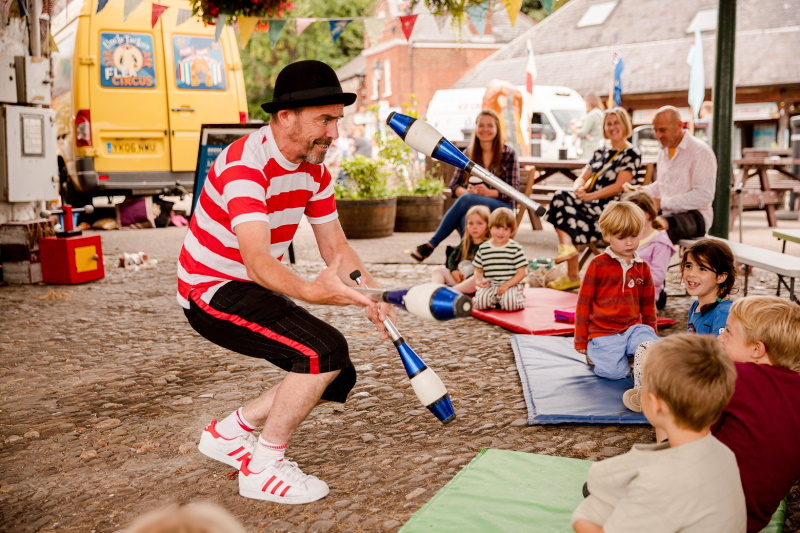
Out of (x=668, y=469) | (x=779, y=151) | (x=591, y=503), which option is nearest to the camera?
(x=668, y=469)

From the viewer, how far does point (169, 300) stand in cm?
706

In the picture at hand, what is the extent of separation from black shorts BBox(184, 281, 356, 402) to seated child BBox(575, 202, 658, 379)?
182 centimetres

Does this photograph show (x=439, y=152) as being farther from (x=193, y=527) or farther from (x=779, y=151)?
(x=779, y=151)

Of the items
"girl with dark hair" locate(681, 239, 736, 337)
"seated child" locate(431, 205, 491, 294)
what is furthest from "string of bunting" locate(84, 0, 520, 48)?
"girl with dark hair" locate(681, 239, 736, 337)

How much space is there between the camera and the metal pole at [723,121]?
7543 millimetres

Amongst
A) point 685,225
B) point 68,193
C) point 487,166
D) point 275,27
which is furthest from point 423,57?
point 685,225

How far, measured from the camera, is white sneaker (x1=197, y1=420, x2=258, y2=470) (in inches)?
128

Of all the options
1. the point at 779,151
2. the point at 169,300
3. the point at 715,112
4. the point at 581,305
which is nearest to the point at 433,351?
the point at 581,305

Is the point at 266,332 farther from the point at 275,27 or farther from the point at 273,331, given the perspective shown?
the point at 275,27

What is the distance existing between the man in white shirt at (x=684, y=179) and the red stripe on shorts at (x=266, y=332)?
4.53 metres

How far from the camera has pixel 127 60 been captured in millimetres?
11617

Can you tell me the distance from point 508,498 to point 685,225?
14.3ft

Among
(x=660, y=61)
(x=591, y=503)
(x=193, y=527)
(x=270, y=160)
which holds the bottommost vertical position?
(x=591, y=503)

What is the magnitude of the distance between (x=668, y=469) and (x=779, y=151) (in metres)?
12.6
